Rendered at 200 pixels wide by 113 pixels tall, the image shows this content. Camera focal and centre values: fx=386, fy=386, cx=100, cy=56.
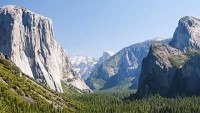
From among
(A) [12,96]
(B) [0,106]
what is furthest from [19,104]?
(B) [0,106]

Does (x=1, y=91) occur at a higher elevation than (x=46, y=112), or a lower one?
higher

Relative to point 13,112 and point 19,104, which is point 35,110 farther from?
point 13,112

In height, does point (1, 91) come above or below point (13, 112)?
above

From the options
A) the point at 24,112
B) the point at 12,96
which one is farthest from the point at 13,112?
the point at 12,96

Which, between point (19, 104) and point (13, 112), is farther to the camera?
point (19, 104)

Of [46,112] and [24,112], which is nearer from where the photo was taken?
[24,112]

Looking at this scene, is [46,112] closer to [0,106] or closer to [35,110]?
[35,110]

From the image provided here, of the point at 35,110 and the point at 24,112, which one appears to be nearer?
the point at 24,112

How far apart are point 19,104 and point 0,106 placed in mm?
20824

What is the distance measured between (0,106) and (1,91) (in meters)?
29.8

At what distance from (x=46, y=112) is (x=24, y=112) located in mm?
22611

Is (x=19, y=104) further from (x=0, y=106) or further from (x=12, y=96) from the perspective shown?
(x=0, y=106)

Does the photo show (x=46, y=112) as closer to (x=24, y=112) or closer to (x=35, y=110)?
(x=35, y=110)

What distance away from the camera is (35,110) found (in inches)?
7628
